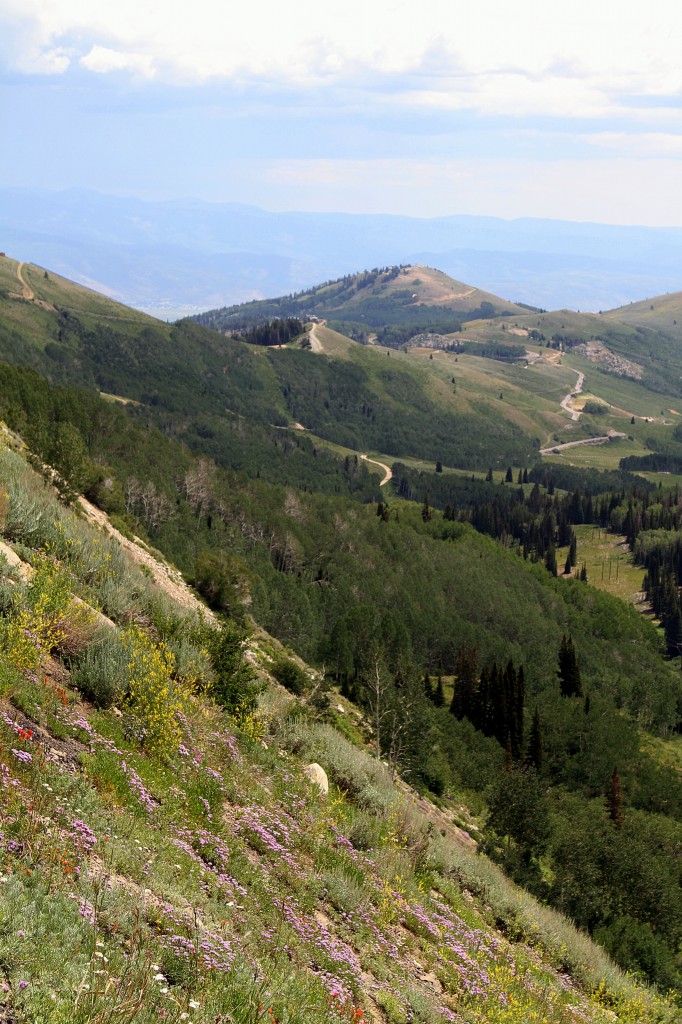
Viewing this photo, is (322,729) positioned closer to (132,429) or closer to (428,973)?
(428,973)

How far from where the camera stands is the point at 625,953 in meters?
37.3

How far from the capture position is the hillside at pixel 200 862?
8328 mm

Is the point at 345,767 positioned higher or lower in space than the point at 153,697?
lower

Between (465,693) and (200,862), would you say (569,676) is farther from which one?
(200,862)

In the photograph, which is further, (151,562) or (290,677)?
(151,562)

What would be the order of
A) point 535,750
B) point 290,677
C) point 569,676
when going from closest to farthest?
point 290,677 < point 535,750 < point 569,676

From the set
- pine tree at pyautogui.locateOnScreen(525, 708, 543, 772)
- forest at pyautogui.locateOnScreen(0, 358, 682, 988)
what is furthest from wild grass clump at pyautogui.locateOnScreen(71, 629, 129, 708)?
pine tree at pyautogui.locateOnScreen(525, 708, 543, 772)

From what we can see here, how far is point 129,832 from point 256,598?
96099mm

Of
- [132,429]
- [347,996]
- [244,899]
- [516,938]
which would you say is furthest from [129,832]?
[132,429]

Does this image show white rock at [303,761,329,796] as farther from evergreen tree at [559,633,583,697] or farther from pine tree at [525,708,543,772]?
evergreen tree at [559,633,583,697]

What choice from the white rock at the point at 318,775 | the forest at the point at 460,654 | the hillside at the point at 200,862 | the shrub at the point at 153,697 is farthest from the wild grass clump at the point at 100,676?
the forest at the point at 460,654

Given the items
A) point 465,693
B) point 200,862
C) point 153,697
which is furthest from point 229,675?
point 465,693

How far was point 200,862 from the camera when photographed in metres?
11.5

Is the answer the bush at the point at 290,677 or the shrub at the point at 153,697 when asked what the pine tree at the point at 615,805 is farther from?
the shrub at the point at 153,697
